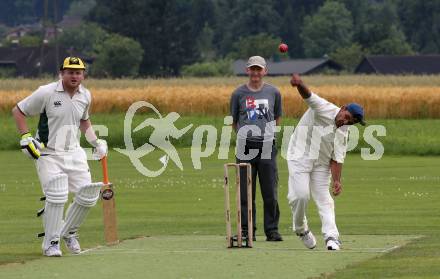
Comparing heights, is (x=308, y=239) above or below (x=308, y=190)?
below

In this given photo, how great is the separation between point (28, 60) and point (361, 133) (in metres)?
108

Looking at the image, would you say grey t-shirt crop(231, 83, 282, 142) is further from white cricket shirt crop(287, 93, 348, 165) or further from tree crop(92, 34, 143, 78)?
tree crop(92, 34, 143, 78)

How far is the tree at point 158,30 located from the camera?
13925 centimetres

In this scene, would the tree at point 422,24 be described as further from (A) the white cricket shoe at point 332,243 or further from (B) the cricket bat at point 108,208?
(A) the white cricket shoe at point 332,243

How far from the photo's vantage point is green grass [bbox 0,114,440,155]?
38.7 m

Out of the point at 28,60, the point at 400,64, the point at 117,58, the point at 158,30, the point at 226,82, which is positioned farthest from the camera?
the point at 28,60

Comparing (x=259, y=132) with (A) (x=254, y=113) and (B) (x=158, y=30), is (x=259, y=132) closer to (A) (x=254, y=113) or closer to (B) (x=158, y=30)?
(A) (x=254, y=113)

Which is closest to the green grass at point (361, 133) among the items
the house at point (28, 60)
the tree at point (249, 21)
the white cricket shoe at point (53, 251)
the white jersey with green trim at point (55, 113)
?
the white jersey with green trim at point (55, 113)

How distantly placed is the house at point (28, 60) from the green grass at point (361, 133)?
90.6 meters

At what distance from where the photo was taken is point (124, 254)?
49.9 ft

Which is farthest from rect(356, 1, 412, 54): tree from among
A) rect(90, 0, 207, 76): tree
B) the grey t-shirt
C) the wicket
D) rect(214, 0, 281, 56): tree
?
the wicket

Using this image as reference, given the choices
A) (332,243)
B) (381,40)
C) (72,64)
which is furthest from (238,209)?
(381,40)

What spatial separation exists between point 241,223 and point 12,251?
101 inches

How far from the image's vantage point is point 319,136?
15453 millimetres
